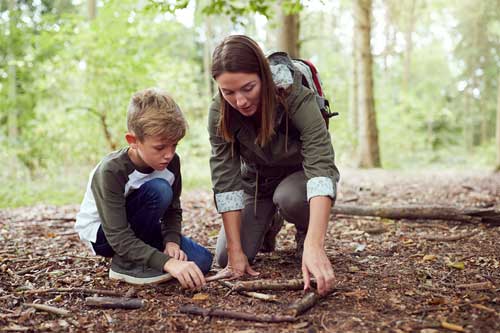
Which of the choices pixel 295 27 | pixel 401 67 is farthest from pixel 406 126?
pixel 295 27

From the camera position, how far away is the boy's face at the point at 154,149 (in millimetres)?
2385

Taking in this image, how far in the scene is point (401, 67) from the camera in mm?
25406

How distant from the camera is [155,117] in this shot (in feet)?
7.77

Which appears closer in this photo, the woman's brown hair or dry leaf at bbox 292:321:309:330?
dry leaf at bbox 292:321:309:330

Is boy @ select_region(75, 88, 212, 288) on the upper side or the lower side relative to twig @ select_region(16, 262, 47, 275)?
upper

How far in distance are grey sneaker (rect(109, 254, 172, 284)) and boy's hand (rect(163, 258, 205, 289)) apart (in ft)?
0.63

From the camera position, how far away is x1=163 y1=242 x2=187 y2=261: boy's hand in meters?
2.57

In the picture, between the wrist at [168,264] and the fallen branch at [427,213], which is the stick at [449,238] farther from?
the wrist at [168,264]

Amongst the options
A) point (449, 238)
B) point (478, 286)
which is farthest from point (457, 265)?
point (449, 238)

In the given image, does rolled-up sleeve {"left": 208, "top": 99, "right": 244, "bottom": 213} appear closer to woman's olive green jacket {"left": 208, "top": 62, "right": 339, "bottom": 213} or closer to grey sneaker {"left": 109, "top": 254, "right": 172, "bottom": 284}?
woman's olive green jacket {"left": 208, "top": 62, "right": 339, "bottom": 213}

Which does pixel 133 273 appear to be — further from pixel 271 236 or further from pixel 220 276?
pixel 271 236

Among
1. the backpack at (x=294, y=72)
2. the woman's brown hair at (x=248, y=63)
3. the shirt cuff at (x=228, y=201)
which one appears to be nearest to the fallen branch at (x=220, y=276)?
the shirt cuff at (x=228, y=201)

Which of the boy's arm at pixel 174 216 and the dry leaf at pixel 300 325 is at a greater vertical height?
the boy's arm at pixel 174 216

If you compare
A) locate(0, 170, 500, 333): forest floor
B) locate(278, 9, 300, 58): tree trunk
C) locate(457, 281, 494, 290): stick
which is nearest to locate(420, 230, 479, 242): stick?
locate(0, 170, 500, 333): forest floor
